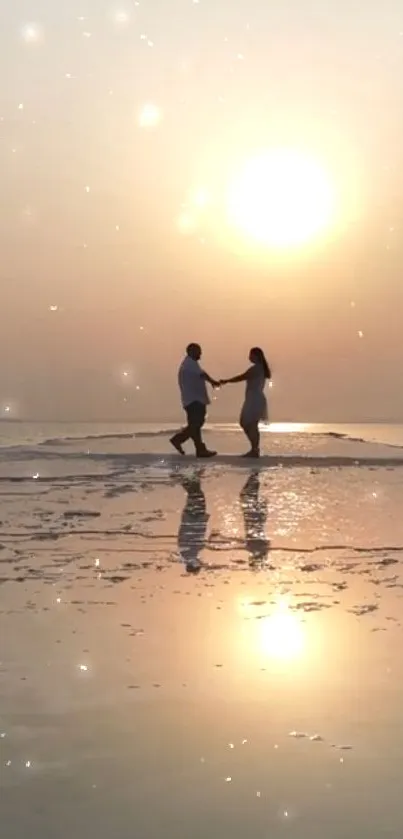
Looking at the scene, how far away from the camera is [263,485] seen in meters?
10.1

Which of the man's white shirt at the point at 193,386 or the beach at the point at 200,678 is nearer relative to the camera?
the beach at the point at 200,678

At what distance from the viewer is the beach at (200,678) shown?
209cm

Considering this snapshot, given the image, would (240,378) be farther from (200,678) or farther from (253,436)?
(200,678)

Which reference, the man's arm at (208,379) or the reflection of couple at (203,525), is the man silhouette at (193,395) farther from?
the reflection of couple at (203,525)

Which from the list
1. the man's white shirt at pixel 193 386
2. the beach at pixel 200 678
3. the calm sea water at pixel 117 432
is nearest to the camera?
the beach at pixel 200 678

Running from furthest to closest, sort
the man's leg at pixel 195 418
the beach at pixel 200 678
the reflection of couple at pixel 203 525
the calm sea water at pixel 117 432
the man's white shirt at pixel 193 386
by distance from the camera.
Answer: the calm sea water at pixel 117 432 → the man's white shirt at pixel 193 386 → the man's leg at pixel 195 418 → the reflection of couple at pixel 203 525 → the beach at pixel 200 678

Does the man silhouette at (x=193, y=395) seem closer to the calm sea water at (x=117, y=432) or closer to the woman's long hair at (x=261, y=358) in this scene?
the woman's long hair at (x=261, y=358)

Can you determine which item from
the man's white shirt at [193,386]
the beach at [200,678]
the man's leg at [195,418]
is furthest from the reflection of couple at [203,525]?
the man's white shirt at [193,386]

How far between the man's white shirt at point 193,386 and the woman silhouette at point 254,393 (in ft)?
1.77

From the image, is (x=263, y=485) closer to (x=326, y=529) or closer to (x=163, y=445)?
(x=326, y=529)

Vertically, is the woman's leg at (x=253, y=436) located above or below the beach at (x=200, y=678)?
below

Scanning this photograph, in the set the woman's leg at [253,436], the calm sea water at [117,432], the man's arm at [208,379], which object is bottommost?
the calm sea water at [117,432]

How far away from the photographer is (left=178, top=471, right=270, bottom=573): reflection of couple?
5477 mm

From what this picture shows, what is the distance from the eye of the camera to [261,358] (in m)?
15.0
